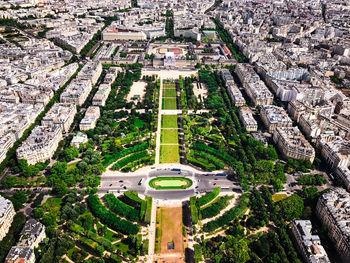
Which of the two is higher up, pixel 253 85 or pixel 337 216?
pixel 253 85

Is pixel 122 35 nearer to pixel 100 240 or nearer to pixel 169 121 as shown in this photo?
pixel 169 121

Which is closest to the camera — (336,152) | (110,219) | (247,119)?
(110,219)

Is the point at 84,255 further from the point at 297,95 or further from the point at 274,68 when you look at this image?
the point at 274,68

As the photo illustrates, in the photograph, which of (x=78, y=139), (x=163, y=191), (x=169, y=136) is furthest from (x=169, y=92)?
(x=163, y=191)

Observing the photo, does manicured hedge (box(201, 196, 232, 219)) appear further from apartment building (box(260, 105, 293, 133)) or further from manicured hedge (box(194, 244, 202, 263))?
apartment building (box(260, 105, 293, 133))

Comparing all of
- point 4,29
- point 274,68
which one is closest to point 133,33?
point 4,29

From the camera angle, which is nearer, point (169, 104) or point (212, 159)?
point (212, 159)

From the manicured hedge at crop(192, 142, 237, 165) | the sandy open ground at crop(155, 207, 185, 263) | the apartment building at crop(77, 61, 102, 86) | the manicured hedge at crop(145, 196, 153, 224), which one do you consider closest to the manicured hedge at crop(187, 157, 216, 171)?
the manicured hedge at crop(192, 142, 237, 165)
